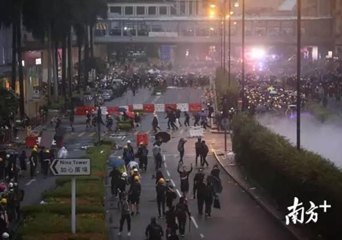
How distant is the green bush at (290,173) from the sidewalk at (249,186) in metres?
0.34

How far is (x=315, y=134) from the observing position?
147 ft

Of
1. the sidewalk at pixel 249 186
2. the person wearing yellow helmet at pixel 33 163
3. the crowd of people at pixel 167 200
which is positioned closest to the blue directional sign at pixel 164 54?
the sidewalk at pixel 249 186

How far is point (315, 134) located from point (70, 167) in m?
23.3

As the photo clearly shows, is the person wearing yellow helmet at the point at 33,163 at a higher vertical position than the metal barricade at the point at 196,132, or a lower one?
higher

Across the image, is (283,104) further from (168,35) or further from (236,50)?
(236,50)

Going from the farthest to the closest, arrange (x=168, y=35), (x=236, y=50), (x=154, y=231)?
(x=236, y=50) < (x=168, y=35) < (x=154, y=231)

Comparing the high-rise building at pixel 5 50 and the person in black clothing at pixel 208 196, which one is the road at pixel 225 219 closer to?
the person in black clothing at pixel 208 196

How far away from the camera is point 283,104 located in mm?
67062

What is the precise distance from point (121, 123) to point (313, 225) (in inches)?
1441

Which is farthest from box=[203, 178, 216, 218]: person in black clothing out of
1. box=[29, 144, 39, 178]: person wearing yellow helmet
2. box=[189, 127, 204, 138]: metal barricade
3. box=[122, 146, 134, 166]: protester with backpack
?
box=[189, 127, 204, 138]: metal barricade

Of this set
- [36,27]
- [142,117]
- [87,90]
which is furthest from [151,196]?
[87,90]

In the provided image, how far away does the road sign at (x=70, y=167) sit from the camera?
23.1 meters

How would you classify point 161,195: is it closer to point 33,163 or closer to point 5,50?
point 33,163

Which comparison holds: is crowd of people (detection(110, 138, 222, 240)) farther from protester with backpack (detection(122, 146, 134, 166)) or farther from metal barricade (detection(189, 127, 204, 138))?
metal barricade (detection(189, 127, 204, 138))
